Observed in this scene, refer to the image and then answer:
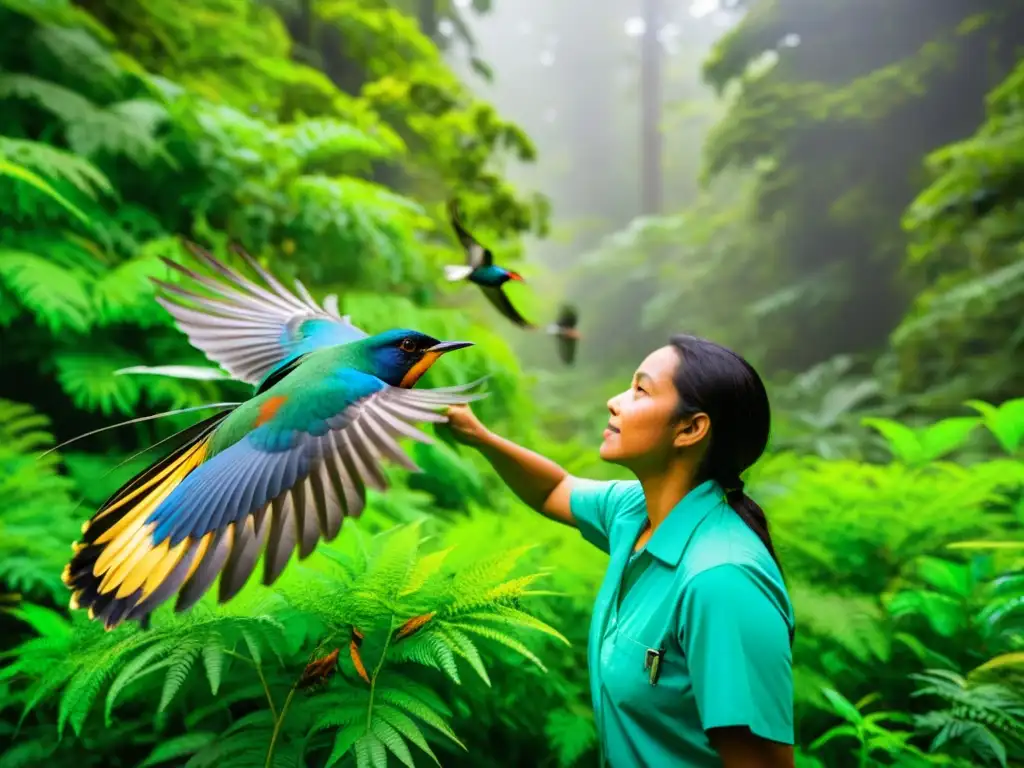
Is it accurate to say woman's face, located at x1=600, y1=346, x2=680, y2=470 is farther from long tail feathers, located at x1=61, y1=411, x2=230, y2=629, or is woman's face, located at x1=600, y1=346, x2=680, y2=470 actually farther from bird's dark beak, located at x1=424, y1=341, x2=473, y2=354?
long tail feathers, located at x1=61, y1=411, x2=230, y2=629

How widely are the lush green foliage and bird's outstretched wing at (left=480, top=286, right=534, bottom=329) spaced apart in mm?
343

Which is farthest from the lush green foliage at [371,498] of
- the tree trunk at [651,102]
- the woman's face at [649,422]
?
the tree trunk at [651,102]

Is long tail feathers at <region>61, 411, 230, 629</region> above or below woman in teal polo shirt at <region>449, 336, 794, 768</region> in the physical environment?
above

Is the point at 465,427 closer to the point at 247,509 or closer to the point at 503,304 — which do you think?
the point at 503,304

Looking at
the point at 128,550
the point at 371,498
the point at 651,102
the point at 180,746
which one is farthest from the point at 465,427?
the point at 651,102

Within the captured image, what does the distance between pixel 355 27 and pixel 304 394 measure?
4.01 meters

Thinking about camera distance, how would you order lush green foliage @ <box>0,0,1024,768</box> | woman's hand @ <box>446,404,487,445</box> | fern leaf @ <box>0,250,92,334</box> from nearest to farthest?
lush green foliage @ <box>0,0,1024,768</box>
woman's hand @ <box>446,404,487,445</box>
fern leaf @ <box>0,250,92,334</box>

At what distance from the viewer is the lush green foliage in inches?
33.7

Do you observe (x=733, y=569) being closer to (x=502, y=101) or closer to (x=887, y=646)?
(x=887, y=646)

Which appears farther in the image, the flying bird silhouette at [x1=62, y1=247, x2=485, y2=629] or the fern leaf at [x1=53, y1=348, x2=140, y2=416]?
the fern leaf at [x1=53, y1=348, x2=140, y2=416]

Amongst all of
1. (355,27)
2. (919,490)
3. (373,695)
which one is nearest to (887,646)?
(919,490)

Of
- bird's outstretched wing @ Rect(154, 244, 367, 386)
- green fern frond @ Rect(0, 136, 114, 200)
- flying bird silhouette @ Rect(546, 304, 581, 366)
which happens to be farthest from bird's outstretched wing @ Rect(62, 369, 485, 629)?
green fern frond @ Rect(0, 136, 114, 200)

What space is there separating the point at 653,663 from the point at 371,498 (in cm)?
110

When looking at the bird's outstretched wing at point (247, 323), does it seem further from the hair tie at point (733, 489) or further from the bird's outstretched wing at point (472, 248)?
the hair tie at point (733, 489)
